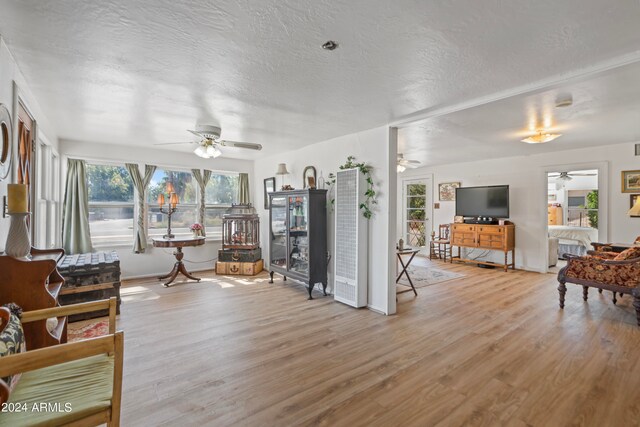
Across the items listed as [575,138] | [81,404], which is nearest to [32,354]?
[81,404]

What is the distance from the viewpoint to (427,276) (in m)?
5.69

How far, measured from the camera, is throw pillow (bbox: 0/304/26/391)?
1314mm

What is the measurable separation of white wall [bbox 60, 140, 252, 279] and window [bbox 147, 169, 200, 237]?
245mm

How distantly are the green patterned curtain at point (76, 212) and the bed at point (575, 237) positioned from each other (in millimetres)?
10179

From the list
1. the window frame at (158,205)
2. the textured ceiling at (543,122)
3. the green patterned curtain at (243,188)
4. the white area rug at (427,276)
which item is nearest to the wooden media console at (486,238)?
the white area rug at (427,276)

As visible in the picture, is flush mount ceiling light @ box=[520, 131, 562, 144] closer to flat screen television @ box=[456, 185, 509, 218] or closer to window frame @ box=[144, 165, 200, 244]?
flat screen television @ box=[456, 185, 509, 218]

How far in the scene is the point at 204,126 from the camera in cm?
380

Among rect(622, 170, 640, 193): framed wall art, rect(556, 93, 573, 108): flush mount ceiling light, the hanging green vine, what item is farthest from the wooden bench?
rect(622, 170, 640, 193): framed wall art

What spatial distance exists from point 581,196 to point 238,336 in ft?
37.2

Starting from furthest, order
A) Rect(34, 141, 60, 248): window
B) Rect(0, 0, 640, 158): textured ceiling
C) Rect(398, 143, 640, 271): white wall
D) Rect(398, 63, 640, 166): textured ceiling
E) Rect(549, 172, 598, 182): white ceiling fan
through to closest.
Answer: Rect(549, 172, 598, 182): white ceiling fan → Rect(398, 143, 640, 271): white wall → Rect(34, 141, 60, 248): window → Rect(398, 63, 640, 166): textured ceiling → Rect(0, 0, 640, 158): textured ceiling

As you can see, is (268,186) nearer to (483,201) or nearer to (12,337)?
(483,201)

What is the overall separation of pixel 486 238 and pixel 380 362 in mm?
5032

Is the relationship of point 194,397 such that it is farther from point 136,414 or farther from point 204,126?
point 204,126

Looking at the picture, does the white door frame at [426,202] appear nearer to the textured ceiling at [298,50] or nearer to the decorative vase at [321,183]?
the decorative vase at [321,183]
